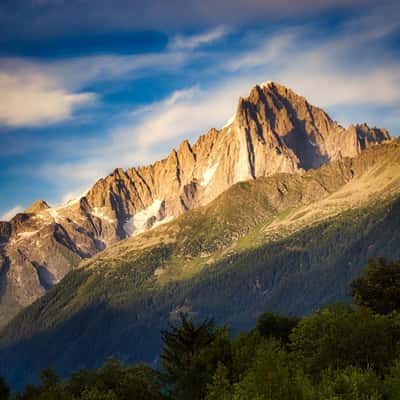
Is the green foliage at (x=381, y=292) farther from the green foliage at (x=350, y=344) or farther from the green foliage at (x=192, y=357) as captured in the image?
the green foliage at (x=192, y=357)

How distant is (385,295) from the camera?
191 metres

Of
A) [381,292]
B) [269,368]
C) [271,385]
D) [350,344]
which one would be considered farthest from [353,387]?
[381,292]

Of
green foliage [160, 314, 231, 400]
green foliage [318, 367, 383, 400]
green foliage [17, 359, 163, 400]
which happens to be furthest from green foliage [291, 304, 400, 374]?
green foliage [17, 359, 163, 400]

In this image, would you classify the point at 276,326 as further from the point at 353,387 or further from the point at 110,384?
the point at 353,387

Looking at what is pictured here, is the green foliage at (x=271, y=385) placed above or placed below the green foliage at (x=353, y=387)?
above

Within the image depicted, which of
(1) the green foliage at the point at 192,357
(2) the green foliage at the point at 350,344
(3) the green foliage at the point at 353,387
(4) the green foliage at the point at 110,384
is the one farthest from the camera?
(4) the green foliage at the point at 110,384

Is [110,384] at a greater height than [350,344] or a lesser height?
lesser

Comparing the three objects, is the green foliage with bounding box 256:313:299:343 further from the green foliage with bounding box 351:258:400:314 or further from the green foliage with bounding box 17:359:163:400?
the green foliage with bounding box 17:359:163:400

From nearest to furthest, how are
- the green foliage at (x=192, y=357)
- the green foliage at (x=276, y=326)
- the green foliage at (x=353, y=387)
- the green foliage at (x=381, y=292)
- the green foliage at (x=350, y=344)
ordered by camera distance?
the green foliage at (x=353, y=387), the green foliage at (x=350, y=344), the green foliage at (x=192, y=357), the green foliage at (x=381, y=292), the green foliage at (x=276, y=326)

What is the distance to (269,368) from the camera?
342 feet

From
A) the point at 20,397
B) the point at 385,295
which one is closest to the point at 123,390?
the point at 20,397

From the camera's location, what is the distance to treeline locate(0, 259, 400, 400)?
315ft

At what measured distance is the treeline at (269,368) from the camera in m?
96.0

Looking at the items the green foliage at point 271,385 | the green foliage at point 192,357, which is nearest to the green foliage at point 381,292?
the green foliage at point 192,357
